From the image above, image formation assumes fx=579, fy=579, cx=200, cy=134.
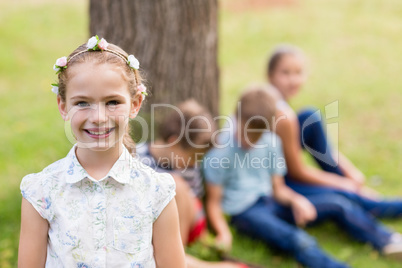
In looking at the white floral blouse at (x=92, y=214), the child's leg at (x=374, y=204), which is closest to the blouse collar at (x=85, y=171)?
the white floral blouse at (x=92, y=214)

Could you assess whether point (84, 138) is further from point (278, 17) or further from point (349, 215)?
point (278, 17)

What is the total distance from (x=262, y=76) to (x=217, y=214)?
440 centimetres

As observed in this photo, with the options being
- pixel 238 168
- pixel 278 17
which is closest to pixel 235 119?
pixel 238 168

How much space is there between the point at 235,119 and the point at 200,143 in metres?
0.63

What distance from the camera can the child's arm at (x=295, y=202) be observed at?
4.26 meters

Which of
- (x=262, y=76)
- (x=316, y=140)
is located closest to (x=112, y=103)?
(x=316, y=140)

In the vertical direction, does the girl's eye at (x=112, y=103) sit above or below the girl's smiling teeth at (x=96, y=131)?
above

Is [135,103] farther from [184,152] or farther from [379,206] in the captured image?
[379,206]

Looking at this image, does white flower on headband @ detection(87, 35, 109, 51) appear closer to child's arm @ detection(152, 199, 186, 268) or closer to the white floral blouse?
the white floral blouse

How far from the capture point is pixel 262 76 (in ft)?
27.0

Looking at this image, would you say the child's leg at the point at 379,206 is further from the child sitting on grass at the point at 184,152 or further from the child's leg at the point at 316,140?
the child sitting on grass at the point at 184,152

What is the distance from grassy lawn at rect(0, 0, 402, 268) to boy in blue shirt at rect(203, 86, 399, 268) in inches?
5.3

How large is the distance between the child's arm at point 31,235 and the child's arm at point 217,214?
7.01 feet


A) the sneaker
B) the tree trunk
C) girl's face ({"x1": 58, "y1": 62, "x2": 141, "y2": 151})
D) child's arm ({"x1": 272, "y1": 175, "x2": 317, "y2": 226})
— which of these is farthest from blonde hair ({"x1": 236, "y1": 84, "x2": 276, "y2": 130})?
girl's face ({"x1": 58, "y1": 62, "x2": 141, "y2": 151})
